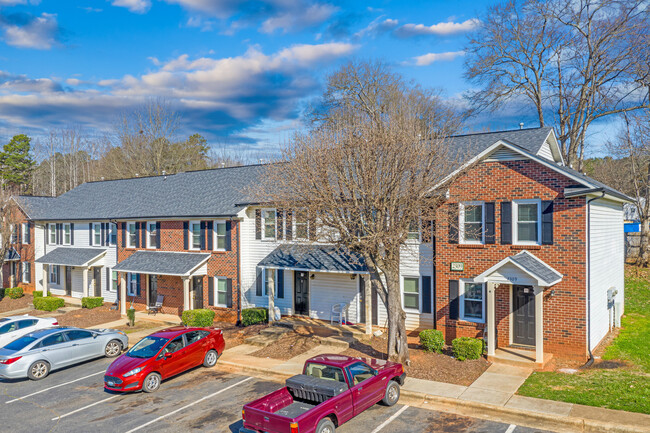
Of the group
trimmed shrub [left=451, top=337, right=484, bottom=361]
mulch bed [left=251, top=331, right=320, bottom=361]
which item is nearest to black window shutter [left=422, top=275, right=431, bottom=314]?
trimmed shrub [left=451, top=337, right=484, bottom=361]

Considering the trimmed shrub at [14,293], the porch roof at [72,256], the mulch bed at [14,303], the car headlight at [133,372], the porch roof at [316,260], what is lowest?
the mulch bed at [14,303]

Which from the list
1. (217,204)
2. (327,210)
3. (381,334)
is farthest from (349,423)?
(217,204)

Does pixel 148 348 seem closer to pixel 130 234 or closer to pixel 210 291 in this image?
pixel 210 291

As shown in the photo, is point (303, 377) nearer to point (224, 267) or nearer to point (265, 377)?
point (265, 377)

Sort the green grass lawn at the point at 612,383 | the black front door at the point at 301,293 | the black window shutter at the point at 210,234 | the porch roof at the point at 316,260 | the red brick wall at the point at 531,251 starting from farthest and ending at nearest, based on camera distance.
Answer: the black window shutter at the point at 210,234 < the black front door at the point at 301,293 < the porch roof at the point at 316,260 < the red brick wall at the point at 531,251 < the green grass lawn at the point at 612,383

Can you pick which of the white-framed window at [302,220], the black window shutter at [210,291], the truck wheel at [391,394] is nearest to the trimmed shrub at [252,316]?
the black window shutter at [210,291]

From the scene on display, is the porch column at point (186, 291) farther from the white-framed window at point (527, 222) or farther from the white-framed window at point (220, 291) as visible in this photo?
the white-framed window at point (527, 222)

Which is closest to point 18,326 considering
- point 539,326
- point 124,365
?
point 124,365
